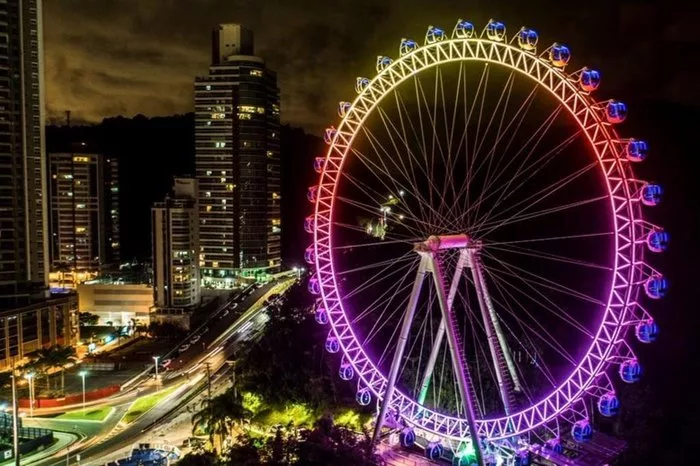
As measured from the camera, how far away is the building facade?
50469 mm

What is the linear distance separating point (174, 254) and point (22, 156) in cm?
1658

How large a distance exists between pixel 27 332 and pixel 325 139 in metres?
34.0

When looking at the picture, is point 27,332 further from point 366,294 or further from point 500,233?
point 500,233

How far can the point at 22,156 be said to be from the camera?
51.8 metres

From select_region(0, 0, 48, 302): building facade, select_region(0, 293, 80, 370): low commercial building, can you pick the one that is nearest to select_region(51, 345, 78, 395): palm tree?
select_region(0, 293, 80, 370): low commercial building

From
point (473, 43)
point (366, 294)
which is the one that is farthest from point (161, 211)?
point (473, 43)

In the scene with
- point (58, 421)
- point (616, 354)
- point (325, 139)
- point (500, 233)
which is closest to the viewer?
point (616, 354)

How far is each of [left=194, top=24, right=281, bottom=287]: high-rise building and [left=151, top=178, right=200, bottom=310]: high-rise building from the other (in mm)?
13536

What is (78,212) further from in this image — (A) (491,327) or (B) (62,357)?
(A) (491,327)

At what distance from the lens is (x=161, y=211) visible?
64.6m

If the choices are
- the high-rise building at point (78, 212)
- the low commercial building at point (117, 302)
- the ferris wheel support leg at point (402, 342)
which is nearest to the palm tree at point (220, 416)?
the ferris wheel support leg at point (402, 342)

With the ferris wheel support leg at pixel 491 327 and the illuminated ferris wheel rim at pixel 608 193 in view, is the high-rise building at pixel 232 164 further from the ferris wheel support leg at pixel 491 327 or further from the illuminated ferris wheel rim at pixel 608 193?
the ferris wheel support leg at pixel 491 327

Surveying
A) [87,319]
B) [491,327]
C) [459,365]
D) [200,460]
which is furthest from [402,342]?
[87,319]

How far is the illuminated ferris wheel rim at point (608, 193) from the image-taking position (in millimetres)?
18234
